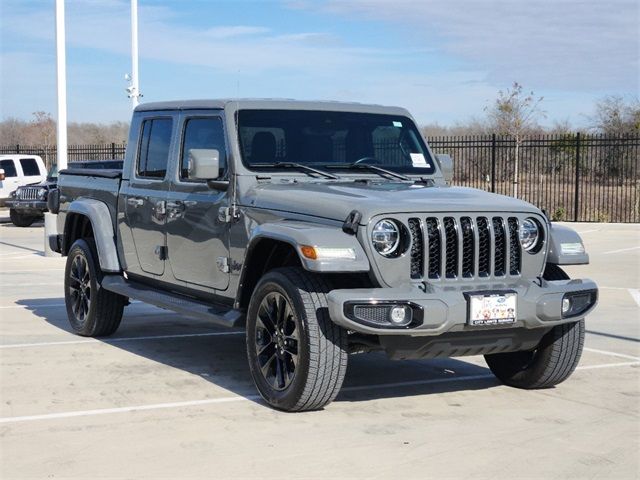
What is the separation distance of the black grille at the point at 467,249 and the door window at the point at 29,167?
2415cm

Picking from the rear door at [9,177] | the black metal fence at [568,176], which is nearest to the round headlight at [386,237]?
the black metal fence at [568,176]

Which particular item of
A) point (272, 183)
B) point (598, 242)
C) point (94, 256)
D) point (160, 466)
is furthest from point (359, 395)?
point (598, 242)

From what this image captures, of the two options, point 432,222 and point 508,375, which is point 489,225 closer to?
point 432,222

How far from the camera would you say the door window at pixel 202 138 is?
7.58 metres

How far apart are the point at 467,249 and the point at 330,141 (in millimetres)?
1761

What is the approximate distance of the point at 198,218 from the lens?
25.0ft

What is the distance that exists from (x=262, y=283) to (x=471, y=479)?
6.68 feet

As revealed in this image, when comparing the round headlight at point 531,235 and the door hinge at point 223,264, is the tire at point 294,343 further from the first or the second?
the round headlight at point 531,235

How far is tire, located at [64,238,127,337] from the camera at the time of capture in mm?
9086

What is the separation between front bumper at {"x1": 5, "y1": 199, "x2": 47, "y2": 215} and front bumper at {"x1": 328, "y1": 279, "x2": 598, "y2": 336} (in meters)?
20.2

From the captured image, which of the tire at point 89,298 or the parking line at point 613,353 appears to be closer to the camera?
the parking line at point 613,353

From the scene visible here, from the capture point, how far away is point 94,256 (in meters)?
9.15

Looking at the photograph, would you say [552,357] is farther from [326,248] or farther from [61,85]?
[61,85]

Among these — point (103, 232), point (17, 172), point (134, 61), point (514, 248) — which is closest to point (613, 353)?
point (514, 248)
